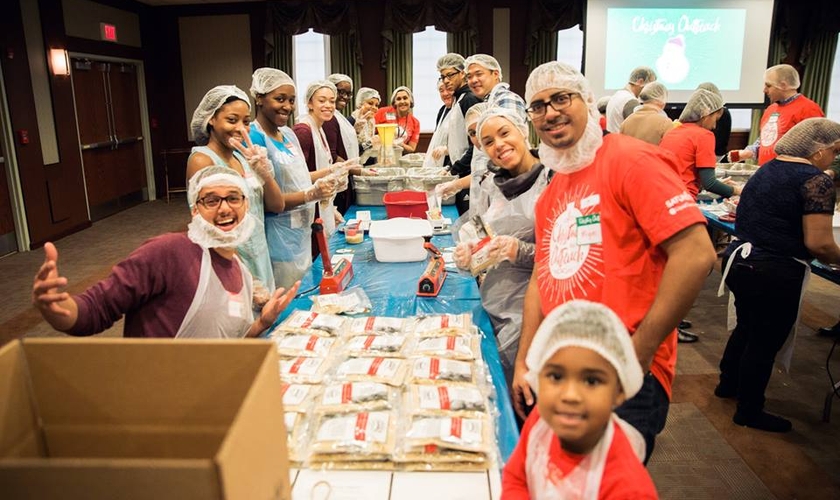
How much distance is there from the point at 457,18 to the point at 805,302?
19.2 feet

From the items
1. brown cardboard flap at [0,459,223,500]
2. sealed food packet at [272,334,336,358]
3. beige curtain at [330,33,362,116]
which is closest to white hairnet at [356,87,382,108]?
beige curtain at [330,33,362,116]

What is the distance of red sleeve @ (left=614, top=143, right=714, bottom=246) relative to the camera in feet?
4.14

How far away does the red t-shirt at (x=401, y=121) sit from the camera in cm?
608

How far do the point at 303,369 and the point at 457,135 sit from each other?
10.5ft

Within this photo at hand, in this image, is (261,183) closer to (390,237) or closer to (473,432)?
(390,237)

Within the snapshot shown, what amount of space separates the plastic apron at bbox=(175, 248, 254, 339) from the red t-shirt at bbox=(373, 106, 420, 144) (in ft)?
14.8

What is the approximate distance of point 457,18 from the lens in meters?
8.32

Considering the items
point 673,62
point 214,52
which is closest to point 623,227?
point 673,62

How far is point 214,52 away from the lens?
9.03 metres

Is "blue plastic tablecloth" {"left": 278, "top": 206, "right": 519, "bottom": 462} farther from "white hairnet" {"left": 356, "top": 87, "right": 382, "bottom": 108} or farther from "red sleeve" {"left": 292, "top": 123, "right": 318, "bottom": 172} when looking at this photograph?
"white hairnet" {"left": 356, "top": 87, "right": 382, "bottom": 108}

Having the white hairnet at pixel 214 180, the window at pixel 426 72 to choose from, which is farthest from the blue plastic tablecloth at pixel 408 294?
the window at pixel 426 72

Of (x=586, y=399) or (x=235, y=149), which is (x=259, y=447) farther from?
(x=235, y=149)

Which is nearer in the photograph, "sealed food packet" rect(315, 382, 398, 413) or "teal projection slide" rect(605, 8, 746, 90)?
"sealed food packet" rect(315, 382, 398, 413)

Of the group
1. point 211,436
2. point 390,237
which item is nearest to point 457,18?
point 390,237
